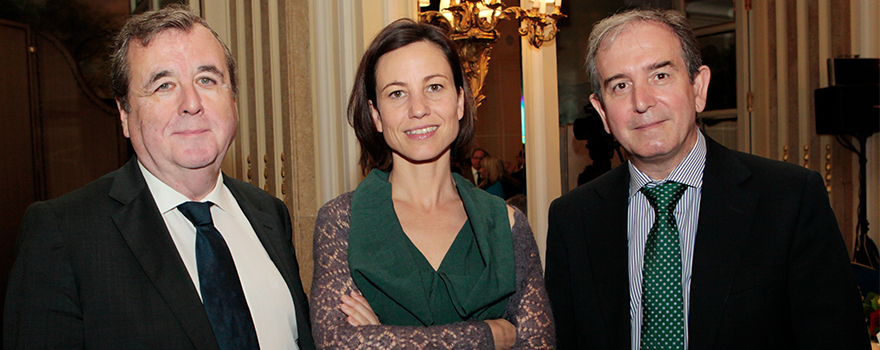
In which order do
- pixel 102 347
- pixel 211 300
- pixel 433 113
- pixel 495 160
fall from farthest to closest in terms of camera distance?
pixel 495 160, pixel 433 113, pixel 211 300, pixel 102 347

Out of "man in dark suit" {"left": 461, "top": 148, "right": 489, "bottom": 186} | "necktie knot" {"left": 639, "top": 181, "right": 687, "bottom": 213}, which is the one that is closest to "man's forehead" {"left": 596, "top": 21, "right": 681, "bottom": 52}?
"necktie knot" {"left": 639, "top": 181, "right": 687, "bottom": 213}

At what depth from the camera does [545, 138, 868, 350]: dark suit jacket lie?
154 centimetres

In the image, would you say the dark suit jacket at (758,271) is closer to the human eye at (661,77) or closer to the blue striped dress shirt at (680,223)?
the blue striped dress shirt at (680,223)

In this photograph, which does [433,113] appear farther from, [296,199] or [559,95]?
[559,95]

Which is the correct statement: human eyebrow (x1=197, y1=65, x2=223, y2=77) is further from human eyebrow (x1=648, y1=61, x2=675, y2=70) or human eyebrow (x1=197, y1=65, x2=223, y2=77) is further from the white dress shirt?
human eyebrow (x1=648, y1=61, x2=675, y2=70)

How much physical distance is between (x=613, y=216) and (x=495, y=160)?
9.39 ft

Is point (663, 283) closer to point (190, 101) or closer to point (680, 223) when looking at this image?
point (680, 223)

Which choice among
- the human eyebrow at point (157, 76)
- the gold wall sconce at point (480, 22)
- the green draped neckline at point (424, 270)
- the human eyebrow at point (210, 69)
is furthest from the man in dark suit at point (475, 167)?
the human eyebrow at point (157, 76)

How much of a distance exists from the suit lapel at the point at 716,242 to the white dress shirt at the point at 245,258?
3.59 ft

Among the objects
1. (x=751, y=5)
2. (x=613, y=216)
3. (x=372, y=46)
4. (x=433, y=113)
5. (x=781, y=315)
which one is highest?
(x=751, y=5)

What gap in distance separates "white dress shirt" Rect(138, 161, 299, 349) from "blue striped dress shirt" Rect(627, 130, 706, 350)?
0.98 metres

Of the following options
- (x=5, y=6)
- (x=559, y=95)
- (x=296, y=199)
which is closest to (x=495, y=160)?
(x=559, y=95)

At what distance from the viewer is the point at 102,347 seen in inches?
51.9

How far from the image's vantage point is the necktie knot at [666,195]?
1739 millimetres
